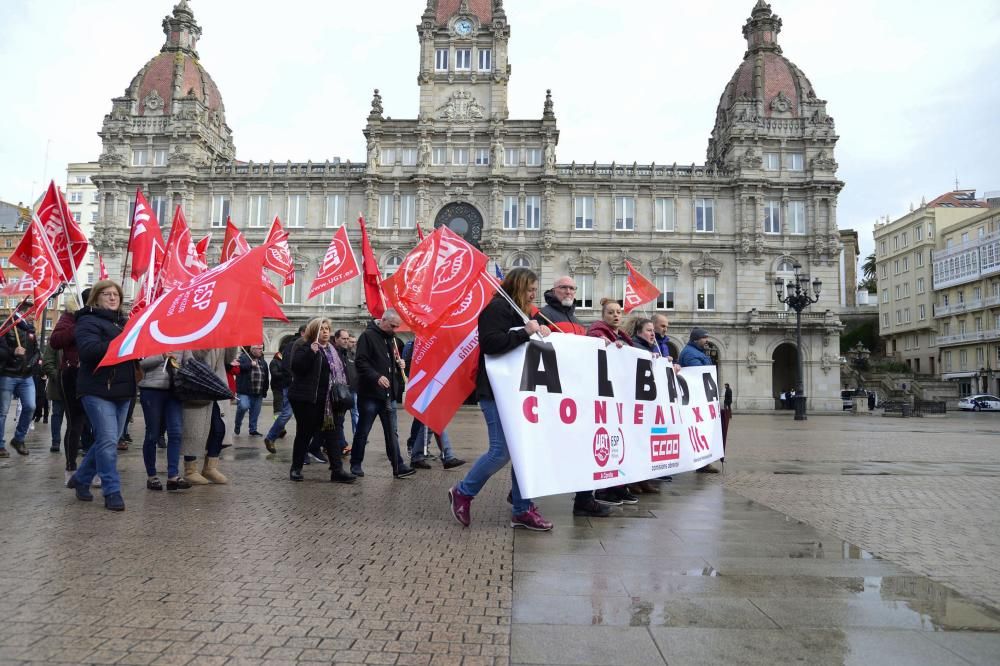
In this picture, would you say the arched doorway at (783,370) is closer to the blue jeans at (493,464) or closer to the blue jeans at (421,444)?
the blue jeans at (421,444)

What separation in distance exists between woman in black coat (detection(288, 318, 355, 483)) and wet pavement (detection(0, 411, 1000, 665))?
2.68ft

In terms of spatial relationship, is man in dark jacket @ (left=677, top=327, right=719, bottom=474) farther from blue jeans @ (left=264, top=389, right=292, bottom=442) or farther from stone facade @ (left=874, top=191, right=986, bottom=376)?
stone facade @ (left=874, top=191, right=986, bottom=376)

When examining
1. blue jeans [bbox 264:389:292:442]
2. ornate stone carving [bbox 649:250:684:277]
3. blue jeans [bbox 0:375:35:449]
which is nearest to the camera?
blue jeans [bbox 0:375:35:449]

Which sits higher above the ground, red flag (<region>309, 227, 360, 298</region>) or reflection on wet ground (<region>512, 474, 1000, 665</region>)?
red flag (<region>309, 227, 360, 298</region>)

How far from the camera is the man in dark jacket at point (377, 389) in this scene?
8.99 m

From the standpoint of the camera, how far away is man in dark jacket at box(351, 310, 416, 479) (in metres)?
8.99

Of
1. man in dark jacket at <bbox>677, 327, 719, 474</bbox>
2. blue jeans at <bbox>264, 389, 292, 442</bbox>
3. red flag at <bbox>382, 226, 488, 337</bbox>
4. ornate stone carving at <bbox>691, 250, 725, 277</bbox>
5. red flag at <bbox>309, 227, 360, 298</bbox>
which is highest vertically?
ornate stone carving at <bbox>691, 250, 725, 277</bbox>

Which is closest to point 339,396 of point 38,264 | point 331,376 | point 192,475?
point 331,376

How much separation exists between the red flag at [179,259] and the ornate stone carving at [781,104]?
4401 cm

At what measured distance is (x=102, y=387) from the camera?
6.66 meters

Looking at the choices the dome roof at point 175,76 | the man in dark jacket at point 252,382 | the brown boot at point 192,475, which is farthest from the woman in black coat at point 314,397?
the dome roof at point 175,76

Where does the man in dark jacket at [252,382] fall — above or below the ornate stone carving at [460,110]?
below

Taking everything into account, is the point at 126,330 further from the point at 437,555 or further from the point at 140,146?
the point at 140,146

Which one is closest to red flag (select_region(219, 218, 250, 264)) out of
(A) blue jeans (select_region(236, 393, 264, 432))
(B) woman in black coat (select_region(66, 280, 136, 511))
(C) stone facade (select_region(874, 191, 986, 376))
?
(A) blue jeans (select_region(236, 393, 264, 432))
